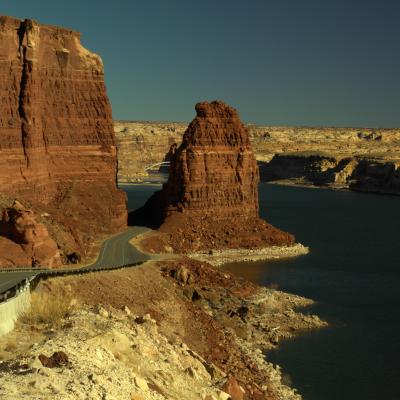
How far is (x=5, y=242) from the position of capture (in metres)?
56.3

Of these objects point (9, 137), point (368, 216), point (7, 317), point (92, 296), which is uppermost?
point (9, 137)

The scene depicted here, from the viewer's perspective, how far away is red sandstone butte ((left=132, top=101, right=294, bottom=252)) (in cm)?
8675

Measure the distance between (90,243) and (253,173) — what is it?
1112 inches

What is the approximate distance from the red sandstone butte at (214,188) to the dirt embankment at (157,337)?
Answer: 76.6ft

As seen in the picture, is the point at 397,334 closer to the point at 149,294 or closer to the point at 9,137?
the point at 149,294

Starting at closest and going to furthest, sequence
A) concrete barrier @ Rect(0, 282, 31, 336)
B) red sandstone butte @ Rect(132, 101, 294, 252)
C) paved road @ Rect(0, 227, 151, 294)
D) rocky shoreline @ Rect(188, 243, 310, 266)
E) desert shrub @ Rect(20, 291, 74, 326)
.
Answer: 1. concrete barrier @ Rect(0, 282, 31, 336)
2. desert shrub @ Rect(20, 291, 74, 326)
3. paved road @ Rect(0, 227, 151, 294)
4. rocky shoreline @ Rect(188, 243, 310, 266)
5. red sandstone butte @ Rect(132, 101, 294, 252)

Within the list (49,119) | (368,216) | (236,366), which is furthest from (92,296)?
(368,216)

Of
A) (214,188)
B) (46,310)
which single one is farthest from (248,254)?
(46,310)

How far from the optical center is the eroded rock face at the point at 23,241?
55656 mm

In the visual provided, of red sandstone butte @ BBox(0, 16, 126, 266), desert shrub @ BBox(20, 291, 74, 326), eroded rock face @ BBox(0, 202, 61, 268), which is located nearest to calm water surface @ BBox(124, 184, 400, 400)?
desert shrub @ BBox(20, 291, 74, 326)

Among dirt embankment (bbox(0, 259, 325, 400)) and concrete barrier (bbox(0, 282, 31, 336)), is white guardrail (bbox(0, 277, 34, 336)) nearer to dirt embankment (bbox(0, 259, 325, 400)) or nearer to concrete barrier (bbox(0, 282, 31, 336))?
concrete barrier (bbox(0, 282, 31, 336))

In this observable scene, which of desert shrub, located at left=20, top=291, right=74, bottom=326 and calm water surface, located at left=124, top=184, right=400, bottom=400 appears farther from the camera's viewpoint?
calm water surface, located at left=124, top=184, right=400, bottom=400

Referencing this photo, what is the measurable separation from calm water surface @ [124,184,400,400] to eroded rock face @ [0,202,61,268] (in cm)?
2110

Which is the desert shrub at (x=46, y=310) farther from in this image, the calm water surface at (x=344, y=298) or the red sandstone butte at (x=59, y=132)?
Result: the red sandstone butte at (x=59, y=132)
